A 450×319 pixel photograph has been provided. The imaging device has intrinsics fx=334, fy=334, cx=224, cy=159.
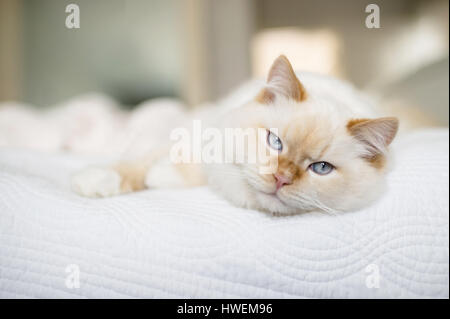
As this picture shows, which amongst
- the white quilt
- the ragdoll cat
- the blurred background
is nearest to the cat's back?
the ragdoll cat

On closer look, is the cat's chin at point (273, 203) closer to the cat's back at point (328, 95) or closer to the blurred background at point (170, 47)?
the cat's back at point (328, 95)

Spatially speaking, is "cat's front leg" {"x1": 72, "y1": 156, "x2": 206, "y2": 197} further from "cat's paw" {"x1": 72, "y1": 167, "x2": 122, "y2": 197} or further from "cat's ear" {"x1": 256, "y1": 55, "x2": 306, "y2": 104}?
"cat's ear" {"x1": 256, "y1": 55, "x2": 306, "y2": 104}

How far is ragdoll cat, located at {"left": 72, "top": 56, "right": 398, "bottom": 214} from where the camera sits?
89 cm

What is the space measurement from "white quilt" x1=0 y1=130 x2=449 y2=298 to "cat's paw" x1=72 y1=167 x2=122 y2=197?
0.05 m

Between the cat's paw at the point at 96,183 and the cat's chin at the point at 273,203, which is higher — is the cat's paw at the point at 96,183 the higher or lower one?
the higher one

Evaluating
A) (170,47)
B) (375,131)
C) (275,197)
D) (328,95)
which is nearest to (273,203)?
(275,197)

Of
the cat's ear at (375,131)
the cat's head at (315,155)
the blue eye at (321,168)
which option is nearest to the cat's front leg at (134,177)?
the cat's head at (315,155)

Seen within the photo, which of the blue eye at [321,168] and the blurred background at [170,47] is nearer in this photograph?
the blue eye at [321,168]

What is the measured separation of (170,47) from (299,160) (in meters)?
2.98

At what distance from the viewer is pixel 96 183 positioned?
0.96 metres

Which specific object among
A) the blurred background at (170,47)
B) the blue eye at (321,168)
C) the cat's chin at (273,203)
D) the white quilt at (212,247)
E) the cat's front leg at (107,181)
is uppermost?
the blurred background at (170,47)

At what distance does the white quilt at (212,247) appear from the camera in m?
0.76

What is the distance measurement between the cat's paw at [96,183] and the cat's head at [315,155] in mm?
384
